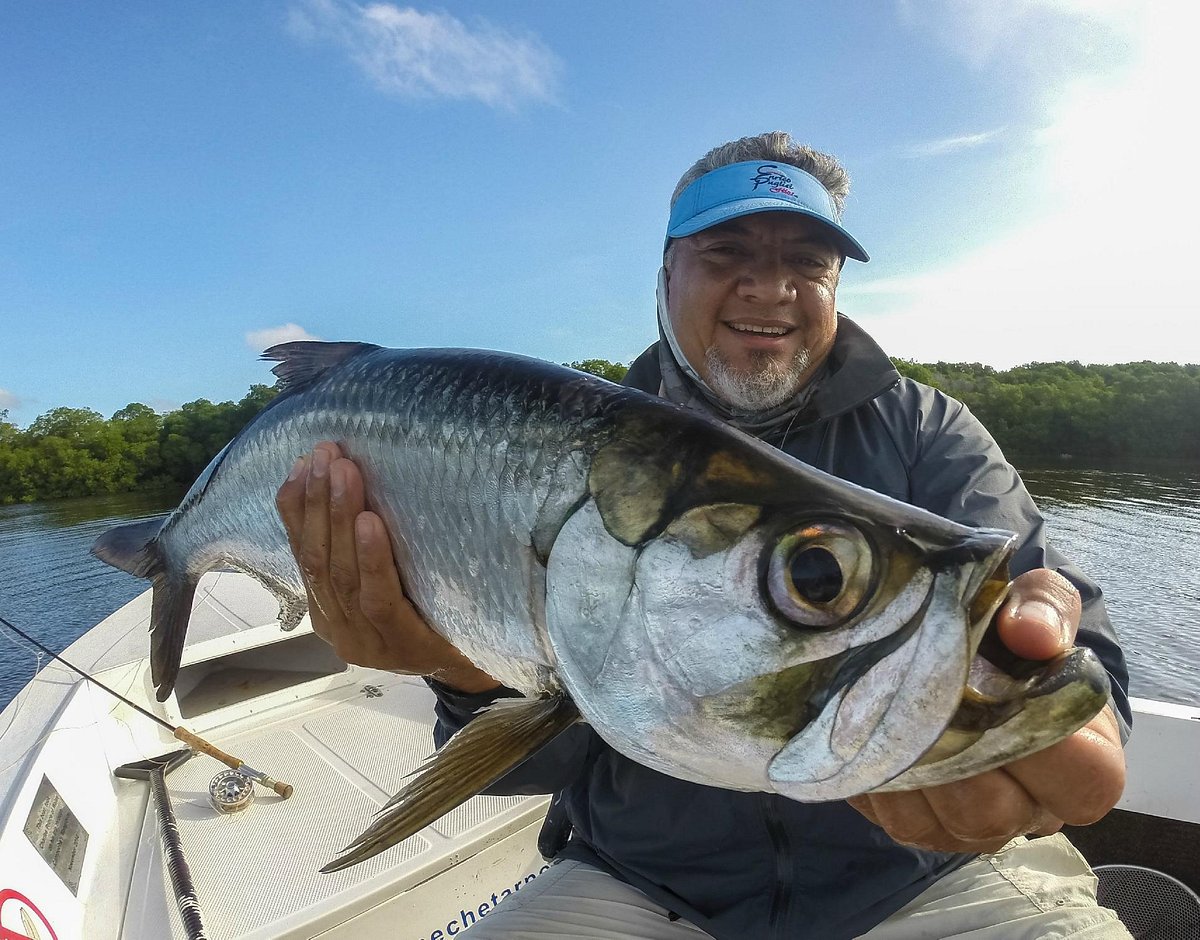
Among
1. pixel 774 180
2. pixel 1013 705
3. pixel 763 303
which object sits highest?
pixel 774 180

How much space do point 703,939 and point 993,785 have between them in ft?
5.62

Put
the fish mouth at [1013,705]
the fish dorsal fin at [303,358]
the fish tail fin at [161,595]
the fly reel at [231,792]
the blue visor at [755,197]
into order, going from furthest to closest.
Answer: the fly reel at [231,792] → the fish tail fin at [161,595] → the blue visor at [755,197] → the fish dorsal fin at [303,358] → the fish mouth at [1013,705]

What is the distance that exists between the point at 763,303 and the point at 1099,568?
24.5m

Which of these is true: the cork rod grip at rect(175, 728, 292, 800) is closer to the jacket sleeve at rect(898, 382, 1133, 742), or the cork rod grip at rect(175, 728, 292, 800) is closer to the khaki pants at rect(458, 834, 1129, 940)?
the khaki pants at rect(458, 834, 1129, 940)

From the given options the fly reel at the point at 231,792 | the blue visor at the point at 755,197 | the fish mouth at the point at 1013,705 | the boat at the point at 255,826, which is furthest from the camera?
the fly reel at the point at 231,792

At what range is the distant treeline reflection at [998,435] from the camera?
50.0m

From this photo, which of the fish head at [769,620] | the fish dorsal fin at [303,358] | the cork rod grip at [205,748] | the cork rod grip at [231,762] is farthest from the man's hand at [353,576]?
the cork rod grip at [205,748]

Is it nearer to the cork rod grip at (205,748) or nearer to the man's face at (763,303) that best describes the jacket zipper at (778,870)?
the man's face at (763,303)

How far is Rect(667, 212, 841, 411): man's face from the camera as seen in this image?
3.34 m

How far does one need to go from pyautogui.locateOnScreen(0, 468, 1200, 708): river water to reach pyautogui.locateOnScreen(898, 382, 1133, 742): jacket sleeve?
13467 millimetres

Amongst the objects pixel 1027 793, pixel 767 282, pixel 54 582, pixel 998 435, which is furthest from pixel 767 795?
pixel 998 435

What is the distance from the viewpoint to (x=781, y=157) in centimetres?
364

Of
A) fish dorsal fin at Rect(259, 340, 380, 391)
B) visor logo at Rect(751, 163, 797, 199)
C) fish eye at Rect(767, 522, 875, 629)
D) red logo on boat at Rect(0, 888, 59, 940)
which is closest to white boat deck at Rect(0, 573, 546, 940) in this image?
red logo on boat at Rect(0, 888, 59, 940)

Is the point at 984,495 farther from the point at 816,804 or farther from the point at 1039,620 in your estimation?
the point at 1039,620
